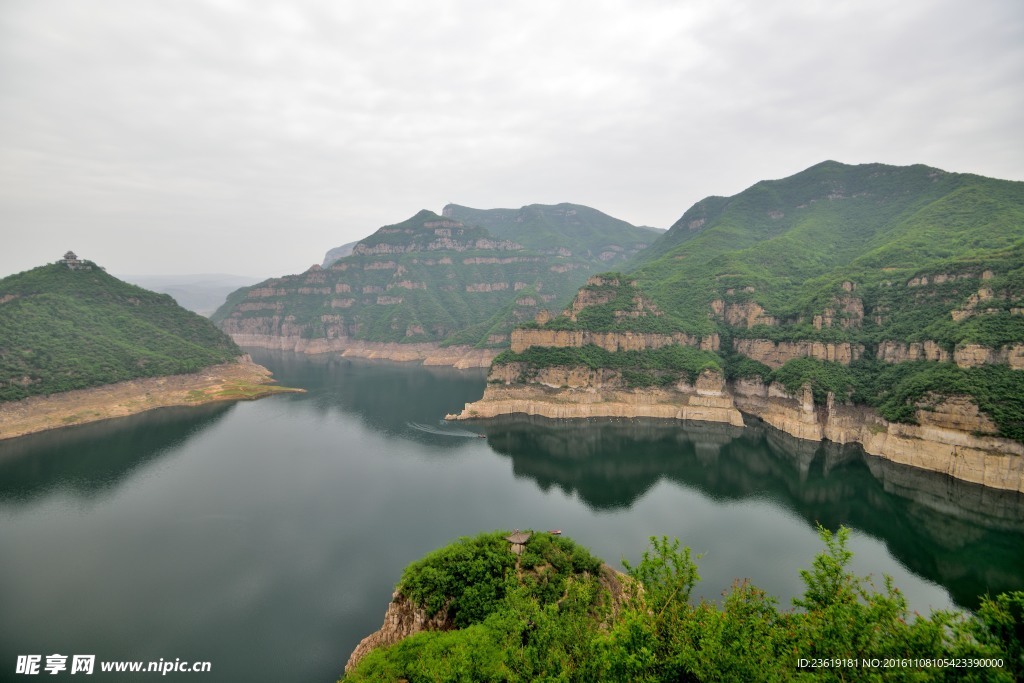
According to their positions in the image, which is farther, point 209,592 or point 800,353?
point 800,353

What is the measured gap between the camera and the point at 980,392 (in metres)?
52.0

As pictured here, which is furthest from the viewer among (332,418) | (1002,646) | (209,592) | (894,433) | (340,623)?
(332,418)

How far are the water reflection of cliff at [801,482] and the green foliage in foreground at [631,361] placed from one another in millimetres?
10360

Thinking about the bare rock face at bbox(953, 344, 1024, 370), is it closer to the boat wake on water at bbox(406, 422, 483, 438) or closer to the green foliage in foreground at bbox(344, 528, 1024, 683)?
the green foliage in foreground at bbox(344, 528, 1024, 683)

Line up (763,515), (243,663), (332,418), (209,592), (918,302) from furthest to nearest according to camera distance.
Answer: (332,418), (918,302), (763,515), (209,592), (243,663)

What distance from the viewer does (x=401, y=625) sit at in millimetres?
25969

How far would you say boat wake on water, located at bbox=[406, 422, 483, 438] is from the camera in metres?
76.3

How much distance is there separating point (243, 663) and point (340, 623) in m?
5.70

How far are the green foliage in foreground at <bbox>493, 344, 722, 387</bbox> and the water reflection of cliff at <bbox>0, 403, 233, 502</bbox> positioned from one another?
58461 millimetres

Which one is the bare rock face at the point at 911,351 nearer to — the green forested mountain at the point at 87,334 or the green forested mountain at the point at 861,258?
the green forested mountain at the point at 861,258

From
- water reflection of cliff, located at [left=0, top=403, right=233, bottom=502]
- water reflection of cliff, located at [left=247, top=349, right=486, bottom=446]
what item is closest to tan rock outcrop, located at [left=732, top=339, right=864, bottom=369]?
water reflection of cliff, located at [left=247, top=349, right=486, bottom=446]

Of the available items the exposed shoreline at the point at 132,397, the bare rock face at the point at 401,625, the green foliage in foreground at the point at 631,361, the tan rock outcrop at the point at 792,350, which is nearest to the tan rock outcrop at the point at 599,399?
the green foliage in foreground at the point at 631,361

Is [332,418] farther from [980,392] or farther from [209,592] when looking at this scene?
[980,392]

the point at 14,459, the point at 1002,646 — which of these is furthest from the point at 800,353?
the point at 14,459
